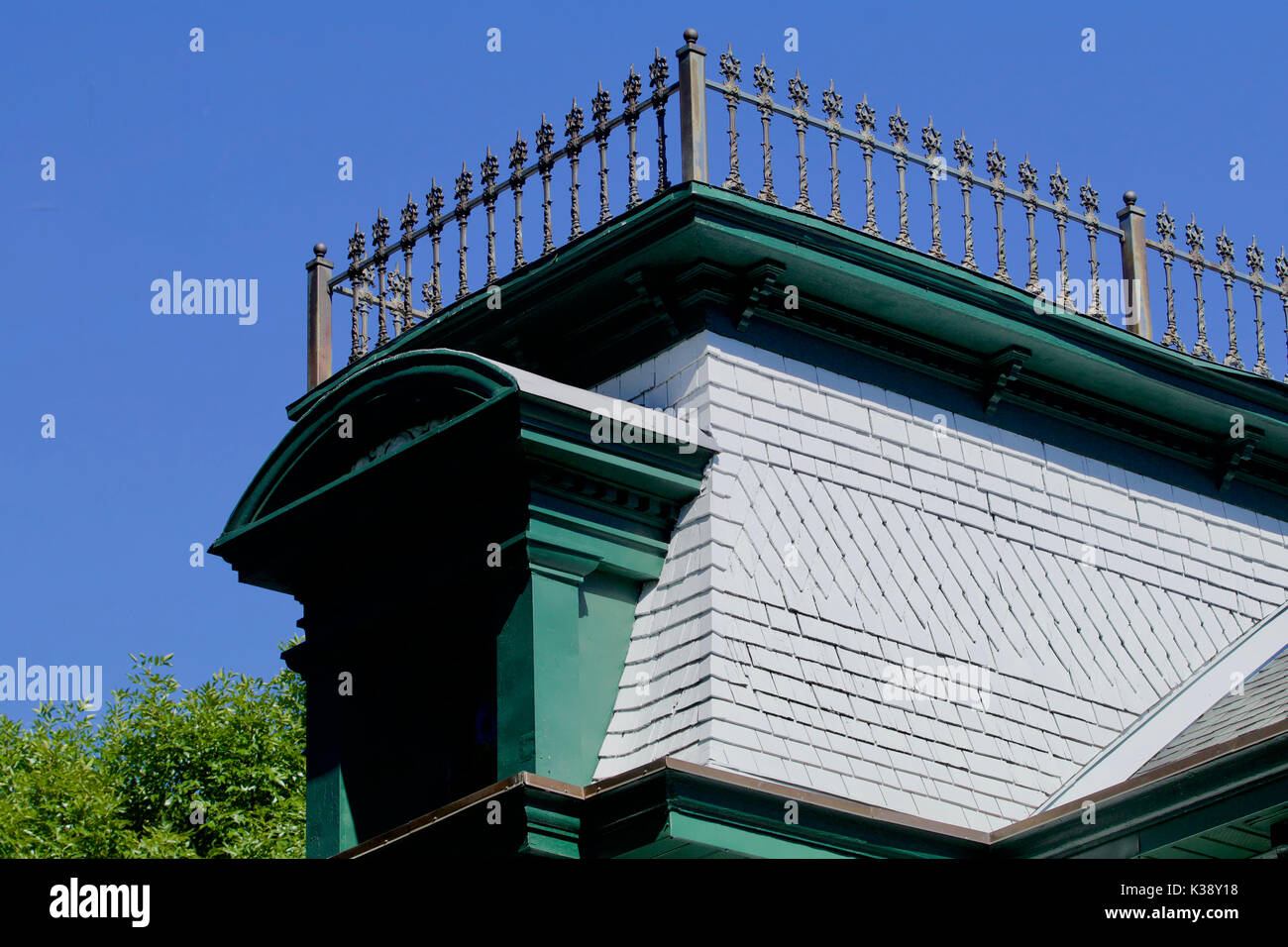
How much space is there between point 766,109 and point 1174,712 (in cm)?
485

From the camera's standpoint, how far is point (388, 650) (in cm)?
1434

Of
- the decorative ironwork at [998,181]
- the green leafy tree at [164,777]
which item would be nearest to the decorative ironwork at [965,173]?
the decorative ironwork at [998,181]

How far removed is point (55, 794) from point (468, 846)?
22.1m

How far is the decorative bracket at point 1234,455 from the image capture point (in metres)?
15.9

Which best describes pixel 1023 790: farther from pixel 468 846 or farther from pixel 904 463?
pixel 468 846

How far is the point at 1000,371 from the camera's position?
14.9 metres

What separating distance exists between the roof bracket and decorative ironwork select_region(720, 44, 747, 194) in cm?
80

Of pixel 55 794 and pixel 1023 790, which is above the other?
pixel 55 794

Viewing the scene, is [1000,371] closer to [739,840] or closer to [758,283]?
[758,283]

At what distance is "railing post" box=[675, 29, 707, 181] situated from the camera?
44.9 ft

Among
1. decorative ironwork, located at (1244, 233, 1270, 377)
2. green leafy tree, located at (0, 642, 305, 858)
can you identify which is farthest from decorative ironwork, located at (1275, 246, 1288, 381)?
green leafy tree, located at (0, 642, 305, 858)

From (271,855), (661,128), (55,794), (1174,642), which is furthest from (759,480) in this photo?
(55,794)
